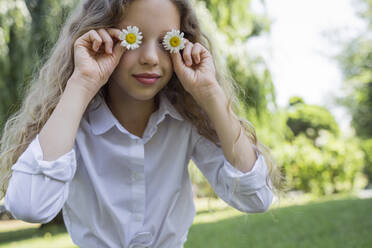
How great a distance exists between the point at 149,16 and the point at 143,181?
67 centimetres

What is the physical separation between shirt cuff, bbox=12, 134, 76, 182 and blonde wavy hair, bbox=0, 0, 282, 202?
A: 0.73ft

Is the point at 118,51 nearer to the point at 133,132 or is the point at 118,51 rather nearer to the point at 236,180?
the point at 133,132

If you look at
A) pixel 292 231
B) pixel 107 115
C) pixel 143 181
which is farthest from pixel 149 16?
pixel 292 231

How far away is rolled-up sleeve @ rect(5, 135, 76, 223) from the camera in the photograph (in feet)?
4.50

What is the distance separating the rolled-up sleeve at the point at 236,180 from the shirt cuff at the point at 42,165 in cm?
59

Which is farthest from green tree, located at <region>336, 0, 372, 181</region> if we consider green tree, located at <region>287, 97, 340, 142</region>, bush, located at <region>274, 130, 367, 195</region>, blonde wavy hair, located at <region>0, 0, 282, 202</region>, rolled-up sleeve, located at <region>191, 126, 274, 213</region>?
rolled-up sleeve, located at <region>191, 126, 274, 213</region>

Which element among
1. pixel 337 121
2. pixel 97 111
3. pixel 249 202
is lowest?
pixel 337 121

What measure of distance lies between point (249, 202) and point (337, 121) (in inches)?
608

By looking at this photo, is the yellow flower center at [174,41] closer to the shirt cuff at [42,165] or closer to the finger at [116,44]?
the finger at [116,44]

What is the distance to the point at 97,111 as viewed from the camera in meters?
1.71

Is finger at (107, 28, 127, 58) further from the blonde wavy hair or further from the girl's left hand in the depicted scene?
the girl's left hand

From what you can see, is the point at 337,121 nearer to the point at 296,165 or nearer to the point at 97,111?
the point at 296,165

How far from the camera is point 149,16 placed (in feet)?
5.05

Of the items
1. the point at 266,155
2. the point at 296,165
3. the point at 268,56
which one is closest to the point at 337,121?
the point at 296,165
